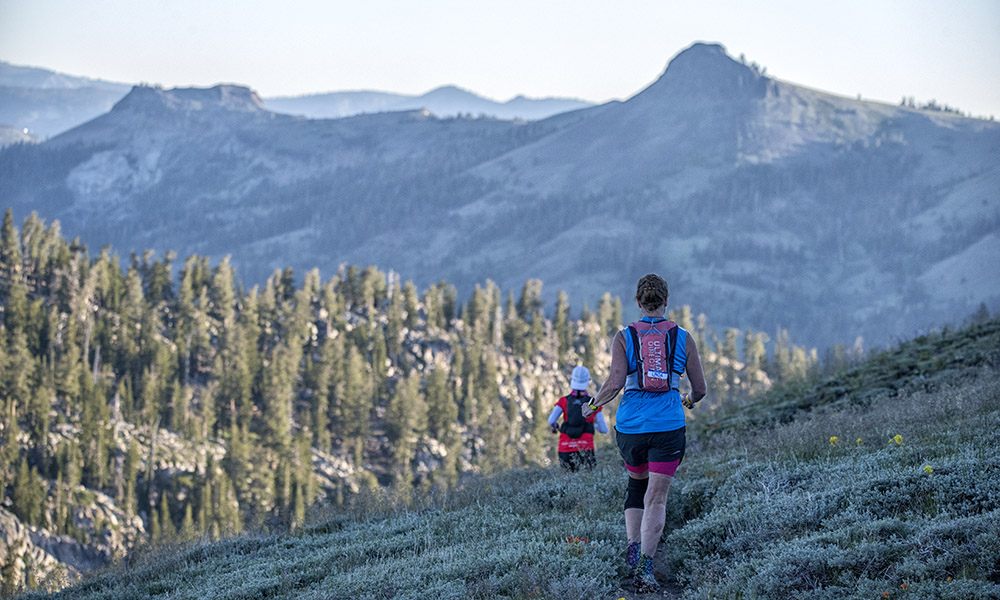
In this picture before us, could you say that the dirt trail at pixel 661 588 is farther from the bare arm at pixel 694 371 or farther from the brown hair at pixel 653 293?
the brown hair at pixel 653 293

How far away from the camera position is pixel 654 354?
848 centimetres

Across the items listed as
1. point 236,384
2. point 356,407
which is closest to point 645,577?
point 236,384

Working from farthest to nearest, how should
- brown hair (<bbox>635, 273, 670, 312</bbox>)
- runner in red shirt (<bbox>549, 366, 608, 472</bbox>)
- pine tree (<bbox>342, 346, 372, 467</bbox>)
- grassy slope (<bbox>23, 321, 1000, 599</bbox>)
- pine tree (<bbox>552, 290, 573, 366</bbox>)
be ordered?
pine tree (<bbox>552, 290, 573, 366</bbox>) < pine tree (<bbox>342, 346, 372, 467</bbox>) < runner in red shirt (<bbox>549, 366, 608, 472</bbox>) < brown hair (<bbox>635, 273, 670, 312</bbox>) < grassy slope (<bbox>23, 321, 1000, 599</bbox>)

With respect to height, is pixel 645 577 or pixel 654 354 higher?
pixel 654 354

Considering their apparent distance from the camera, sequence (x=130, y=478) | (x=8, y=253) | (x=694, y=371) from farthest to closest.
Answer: (x=8, y=253) < (x=130, y=478) < (x=694, y=371)

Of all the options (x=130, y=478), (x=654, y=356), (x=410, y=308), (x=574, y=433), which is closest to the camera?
(x=654, y=356)

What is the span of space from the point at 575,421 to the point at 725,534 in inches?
228

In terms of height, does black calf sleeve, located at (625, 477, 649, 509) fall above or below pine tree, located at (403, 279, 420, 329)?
above

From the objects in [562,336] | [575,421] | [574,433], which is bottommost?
[562,336]

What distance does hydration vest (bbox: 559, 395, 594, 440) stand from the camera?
590 inches

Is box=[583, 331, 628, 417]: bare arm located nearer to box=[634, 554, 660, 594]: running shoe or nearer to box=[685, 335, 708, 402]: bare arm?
box=[685, 335, 708, 402]: bare arm

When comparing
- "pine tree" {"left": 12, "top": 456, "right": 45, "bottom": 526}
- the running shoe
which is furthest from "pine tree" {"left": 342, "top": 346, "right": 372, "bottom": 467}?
the running shoe

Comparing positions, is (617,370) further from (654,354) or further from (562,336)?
(562,336)

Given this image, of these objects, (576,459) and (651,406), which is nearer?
(651,406)
